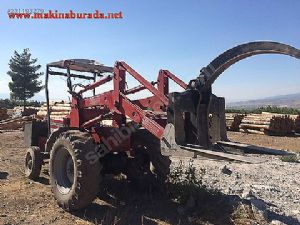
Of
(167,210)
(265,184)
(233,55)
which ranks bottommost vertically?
(167,210)

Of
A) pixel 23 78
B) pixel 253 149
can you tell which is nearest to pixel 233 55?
pixel 253 149

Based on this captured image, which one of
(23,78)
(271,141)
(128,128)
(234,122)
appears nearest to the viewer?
(128,128)

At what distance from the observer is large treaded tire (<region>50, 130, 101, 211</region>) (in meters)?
6.12

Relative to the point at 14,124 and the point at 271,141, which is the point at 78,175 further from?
the point at 14,124

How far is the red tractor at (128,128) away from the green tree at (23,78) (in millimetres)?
45295

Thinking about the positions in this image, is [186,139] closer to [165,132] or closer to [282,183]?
[165,132]

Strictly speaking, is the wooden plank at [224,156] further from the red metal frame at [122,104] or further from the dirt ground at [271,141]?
the dirt ground at [271,141]

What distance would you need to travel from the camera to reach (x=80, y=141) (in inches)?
251

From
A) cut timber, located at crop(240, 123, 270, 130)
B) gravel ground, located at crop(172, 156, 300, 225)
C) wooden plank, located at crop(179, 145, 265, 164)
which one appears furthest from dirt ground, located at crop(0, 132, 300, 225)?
cut timber, located at crop(240, 123, 270, 130)

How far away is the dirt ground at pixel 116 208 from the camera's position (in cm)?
609

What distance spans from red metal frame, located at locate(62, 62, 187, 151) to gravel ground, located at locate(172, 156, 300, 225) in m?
1.97

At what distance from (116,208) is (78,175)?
106 cm

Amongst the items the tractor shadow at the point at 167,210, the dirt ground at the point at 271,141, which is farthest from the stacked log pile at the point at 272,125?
the tractor shadow at the point at 167,210

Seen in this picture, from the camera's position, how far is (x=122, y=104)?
21.7 feet
